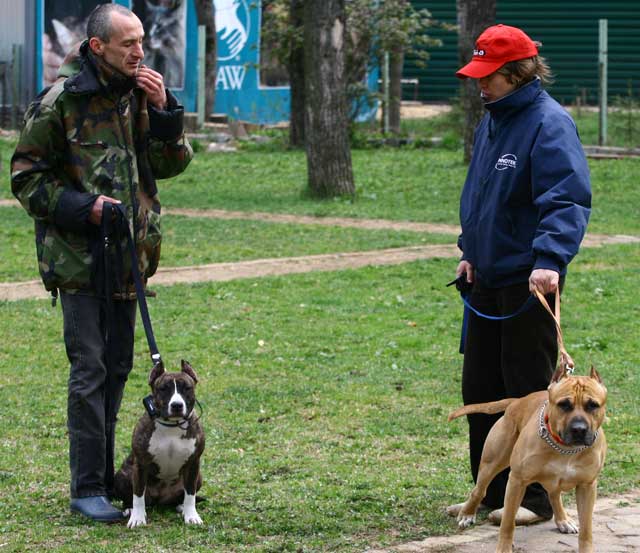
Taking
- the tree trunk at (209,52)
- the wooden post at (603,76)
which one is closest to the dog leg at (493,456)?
the wooden post at (603,76)

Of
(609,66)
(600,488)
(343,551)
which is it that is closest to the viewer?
(343,551)

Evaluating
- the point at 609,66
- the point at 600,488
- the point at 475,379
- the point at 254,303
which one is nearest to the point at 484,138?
the point at 475,379

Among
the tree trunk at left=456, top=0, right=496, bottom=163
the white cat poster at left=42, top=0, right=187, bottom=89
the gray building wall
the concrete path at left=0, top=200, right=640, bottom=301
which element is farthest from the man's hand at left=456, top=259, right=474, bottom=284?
the gray building wall

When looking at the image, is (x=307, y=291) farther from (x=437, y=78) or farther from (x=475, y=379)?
(x=437, y=78)

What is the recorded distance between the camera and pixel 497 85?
521cm

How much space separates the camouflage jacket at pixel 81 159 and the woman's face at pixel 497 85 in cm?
136

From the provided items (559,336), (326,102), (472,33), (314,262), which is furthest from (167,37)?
(559,336)

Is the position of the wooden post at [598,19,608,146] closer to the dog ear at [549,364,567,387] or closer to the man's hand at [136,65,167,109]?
the man's hand at [136,65,167,109]

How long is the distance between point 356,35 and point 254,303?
15762 millimetres

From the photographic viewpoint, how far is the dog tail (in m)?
5.31

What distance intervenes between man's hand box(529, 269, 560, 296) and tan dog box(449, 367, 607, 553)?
1.14ft

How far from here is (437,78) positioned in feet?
108

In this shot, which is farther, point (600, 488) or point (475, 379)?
point (600, 488)

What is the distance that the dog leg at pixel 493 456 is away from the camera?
17.0 feet
